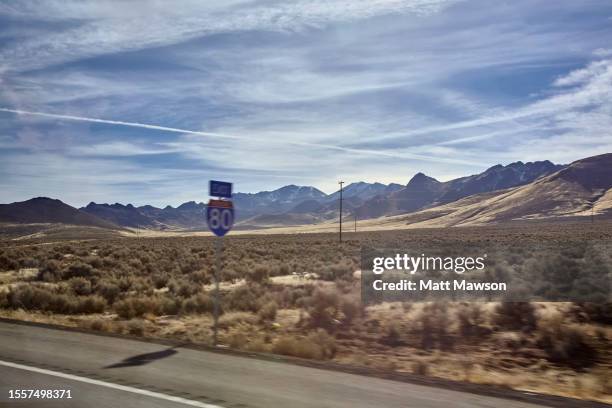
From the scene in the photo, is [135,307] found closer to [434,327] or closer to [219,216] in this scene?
[219,216]

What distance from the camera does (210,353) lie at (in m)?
9.67

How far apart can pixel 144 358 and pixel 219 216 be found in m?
3.83

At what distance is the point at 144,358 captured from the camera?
29.7 ft

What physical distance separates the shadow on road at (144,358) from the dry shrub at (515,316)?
376 inches

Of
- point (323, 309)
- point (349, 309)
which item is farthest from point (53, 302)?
point (349, 309)

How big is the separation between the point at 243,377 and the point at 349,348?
18.0 feet

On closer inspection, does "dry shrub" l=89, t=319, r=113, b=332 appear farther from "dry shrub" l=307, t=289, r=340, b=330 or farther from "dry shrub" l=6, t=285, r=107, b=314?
"dry shrub" l=307, t=289, r=340, b=330

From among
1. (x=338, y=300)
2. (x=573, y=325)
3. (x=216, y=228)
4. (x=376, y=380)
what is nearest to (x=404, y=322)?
(x=338, y=300)

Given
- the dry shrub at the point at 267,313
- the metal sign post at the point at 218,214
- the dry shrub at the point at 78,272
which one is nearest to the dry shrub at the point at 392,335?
the dry shrub at the point at 267,313

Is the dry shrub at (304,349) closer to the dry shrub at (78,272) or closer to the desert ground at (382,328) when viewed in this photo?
the desert ground at (382,328)

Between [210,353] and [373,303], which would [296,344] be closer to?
[210,353]

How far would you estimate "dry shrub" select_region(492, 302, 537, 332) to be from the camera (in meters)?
15.1

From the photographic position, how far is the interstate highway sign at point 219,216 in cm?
1187

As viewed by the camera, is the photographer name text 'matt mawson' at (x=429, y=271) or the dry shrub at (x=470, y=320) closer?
the dry shrub at (x=470, y=320)
